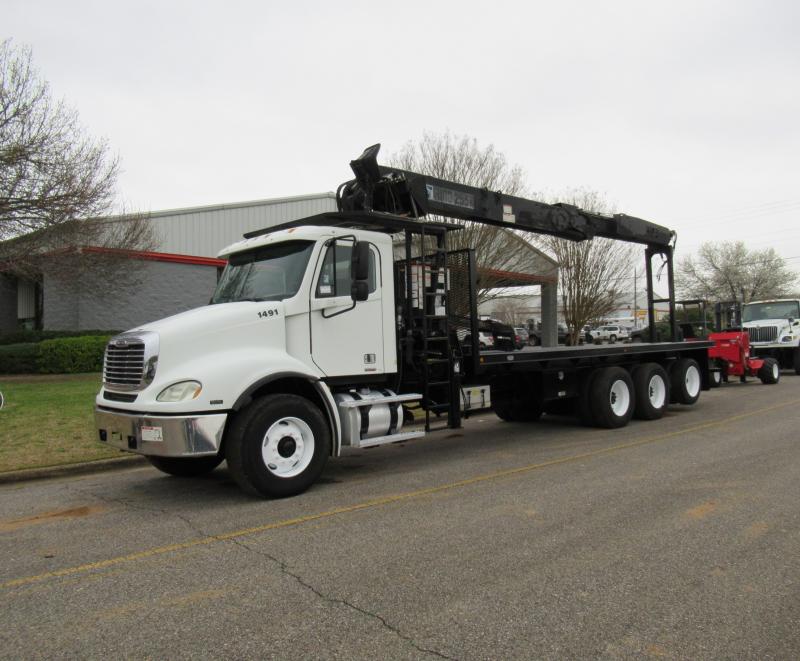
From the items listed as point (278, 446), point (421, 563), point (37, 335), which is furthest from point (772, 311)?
point (37, 335)

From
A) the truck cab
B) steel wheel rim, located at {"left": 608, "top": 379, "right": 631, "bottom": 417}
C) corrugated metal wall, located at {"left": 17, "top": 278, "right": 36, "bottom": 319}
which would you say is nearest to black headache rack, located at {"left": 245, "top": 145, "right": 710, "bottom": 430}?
the truck cab

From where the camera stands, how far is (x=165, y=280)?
2283 centimetres

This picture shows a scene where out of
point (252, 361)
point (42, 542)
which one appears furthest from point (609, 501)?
point (42, 542)

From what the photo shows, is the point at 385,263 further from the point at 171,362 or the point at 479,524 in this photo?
the point at 479,524

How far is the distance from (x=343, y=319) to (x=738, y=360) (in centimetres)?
1490

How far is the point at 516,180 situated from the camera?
19.9m

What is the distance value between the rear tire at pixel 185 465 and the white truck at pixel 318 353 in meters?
0.02

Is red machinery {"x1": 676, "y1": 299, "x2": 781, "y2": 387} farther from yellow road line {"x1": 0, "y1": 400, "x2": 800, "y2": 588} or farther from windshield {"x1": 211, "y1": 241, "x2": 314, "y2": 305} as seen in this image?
windshield {"x1": 211, "y1": 241, "x2": 314, "y2": 305}

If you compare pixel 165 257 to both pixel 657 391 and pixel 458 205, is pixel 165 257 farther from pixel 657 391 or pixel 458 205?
pixel 657 391

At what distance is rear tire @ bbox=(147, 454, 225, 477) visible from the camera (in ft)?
23.9

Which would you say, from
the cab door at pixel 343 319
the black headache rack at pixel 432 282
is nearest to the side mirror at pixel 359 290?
the cab door at pixel 343 319

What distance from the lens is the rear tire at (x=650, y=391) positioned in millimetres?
11391

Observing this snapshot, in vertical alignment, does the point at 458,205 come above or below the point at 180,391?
above

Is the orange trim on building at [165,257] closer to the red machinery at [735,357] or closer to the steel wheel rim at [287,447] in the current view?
the red machinery at [735,357]
